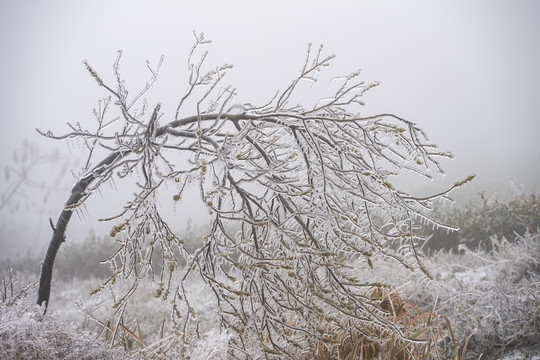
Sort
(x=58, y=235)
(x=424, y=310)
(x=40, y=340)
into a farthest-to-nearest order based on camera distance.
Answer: (x=424, y=310) → (x=58, y=235) → (x=40, y=340)

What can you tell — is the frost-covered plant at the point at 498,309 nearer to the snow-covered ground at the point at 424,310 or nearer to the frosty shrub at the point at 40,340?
the snow-covered ground at the point at 424,310

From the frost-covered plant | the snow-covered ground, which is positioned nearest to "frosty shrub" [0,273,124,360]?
the snow-covered ground

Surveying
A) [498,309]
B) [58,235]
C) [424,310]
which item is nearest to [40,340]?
[58,235]

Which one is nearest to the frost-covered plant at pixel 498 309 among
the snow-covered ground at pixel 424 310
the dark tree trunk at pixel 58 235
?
the snow-covered ground at pixel 424 310

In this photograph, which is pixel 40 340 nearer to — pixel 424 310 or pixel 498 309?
pixel 498 309

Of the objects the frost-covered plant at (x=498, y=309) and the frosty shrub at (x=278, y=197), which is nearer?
the frosty shrub at (x=278, y=197)

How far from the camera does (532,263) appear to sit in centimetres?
418

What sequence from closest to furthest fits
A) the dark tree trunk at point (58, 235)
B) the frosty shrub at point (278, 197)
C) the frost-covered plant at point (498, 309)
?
the frosty shrub at point (278, 197) → the dark tree trunk at point (58, 235) → the frost-covered plant at point (498, 309)

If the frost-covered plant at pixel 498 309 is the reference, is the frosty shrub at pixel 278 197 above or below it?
above

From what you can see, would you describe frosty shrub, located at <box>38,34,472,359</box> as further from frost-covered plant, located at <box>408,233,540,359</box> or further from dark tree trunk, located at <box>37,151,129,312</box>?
frost-covered plant, located at <box>408,233,540,359</box>

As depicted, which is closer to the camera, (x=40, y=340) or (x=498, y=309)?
(x=40, y=340)

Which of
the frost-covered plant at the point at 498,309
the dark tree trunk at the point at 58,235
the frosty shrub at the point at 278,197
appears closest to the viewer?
the frosty shrub at the point at 278,197

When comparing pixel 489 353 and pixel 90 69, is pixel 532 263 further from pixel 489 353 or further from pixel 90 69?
pixel 90 69

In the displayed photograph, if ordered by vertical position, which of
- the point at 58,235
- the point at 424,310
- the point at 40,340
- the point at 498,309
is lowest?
the point at 424,310
